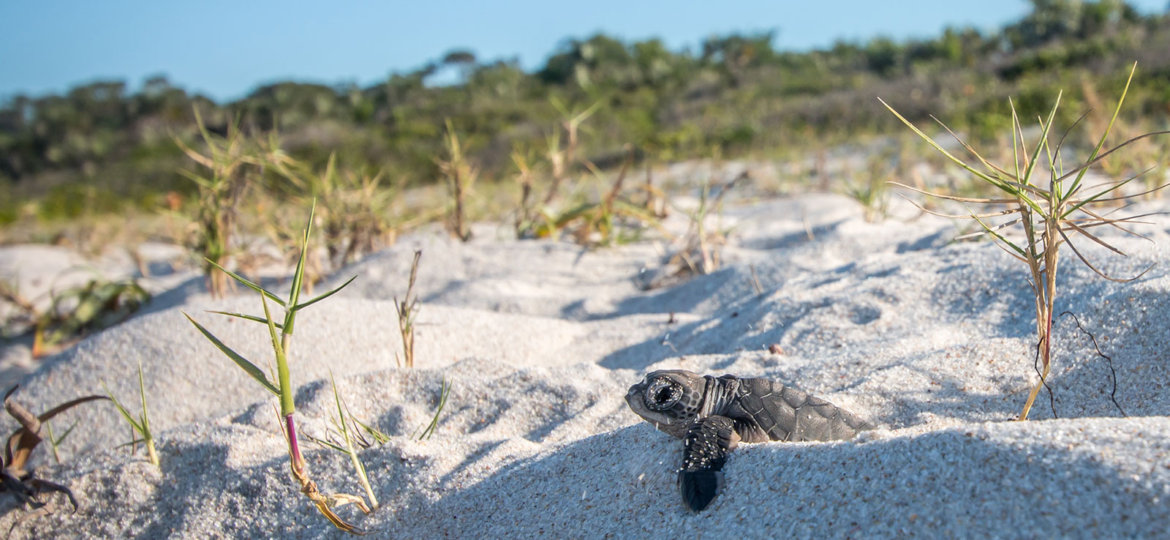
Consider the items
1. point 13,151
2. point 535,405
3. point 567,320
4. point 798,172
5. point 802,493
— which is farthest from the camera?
point 13,151

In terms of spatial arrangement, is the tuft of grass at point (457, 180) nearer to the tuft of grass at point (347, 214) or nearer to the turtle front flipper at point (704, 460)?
the tuft of grass at point (347, 214)

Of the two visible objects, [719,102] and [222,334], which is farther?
[719,102]

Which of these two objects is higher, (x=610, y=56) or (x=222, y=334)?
(x=610, y=56)

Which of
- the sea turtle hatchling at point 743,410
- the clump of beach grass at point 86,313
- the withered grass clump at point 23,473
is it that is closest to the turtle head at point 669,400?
the sea turtle hatchling at point 743,410

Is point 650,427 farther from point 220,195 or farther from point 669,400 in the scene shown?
point 220,195

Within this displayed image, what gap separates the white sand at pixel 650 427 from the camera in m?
0.91

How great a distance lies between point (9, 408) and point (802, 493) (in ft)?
5.06

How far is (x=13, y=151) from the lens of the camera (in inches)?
778

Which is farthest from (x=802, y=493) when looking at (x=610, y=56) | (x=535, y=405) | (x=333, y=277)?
(x=610, y=56)

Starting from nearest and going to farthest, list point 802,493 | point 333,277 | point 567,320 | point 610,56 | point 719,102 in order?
point 802,493 → point 567,320 → point 333,277 → point 719,102 → point 610,56

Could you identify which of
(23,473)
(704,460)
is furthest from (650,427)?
(23,473)

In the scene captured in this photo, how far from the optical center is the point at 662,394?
4.07ft

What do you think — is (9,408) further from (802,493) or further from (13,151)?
(13,151)

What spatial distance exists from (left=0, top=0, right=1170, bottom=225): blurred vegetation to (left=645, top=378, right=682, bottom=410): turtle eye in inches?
85.3
